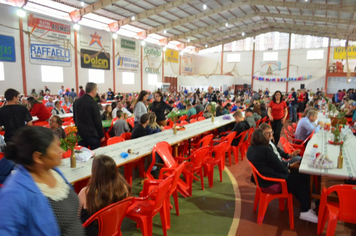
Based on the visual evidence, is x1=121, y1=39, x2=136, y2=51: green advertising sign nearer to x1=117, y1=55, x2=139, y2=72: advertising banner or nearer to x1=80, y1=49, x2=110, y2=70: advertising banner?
x1=117, y1=55, x2=139, y2=72: advertising banner

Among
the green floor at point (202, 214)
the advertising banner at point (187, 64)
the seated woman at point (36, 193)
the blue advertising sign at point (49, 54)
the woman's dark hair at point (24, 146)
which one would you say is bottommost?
the green floor at point (202, 214)

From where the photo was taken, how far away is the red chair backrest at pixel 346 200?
2.07 meters

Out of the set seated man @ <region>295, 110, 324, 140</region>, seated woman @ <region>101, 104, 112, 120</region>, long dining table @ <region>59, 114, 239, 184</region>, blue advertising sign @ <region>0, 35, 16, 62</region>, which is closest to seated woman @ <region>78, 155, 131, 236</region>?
long dining table @ <region>59, 114, 239, 184</region>

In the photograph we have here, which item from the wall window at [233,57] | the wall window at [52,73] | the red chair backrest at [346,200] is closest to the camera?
the red chair backrest at [346,200]

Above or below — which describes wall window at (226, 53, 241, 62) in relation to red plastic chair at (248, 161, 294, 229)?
above

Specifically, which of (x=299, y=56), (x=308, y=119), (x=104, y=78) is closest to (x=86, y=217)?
(x=308, y=119)

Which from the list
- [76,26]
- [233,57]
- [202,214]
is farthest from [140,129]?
[233,57]

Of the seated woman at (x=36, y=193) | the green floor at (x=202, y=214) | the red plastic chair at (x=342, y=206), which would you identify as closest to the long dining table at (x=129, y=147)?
the green floor at (x=202, y=214)

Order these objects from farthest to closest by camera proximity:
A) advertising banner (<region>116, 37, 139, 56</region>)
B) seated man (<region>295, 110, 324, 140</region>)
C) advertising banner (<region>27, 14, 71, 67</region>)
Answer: advertising banner (<region>116, 37, 139, 56</region>) → advertising banner (<region>27, 14, 71, 67</region>) → seated man (<region>295, 110, 324, 140</region>)

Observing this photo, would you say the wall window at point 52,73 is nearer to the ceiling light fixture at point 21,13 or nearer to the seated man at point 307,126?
the ceiling light fixture at point 21,13

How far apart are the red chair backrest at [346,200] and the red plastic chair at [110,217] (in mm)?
1734

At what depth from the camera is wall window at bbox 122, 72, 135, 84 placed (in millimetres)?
17547

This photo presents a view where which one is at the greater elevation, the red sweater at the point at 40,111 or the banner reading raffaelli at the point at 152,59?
the banner reading raffaelli at the point at 152,59

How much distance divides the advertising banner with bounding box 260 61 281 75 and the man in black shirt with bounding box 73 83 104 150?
22133mm
